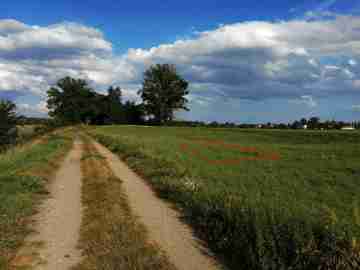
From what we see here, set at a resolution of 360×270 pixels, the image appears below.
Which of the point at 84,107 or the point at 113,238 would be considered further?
the point at 84,107

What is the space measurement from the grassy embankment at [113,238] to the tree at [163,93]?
8595cm

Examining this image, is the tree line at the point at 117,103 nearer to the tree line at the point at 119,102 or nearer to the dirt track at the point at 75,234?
the tree line at the point at 119,102

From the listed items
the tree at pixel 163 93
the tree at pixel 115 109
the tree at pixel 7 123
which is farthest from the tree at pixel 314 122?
the tree at pixel 7 123

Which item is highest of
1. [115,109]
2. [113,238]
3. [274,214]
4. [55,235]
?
[115,109]

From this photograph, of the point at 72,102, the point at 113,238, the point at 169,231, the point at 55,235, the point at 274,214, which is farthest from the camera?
the point at 72,102

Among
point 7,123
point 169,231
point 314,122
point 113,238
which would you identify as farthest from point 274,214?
point 314,122

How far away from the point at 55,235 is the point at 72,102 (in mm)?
103280

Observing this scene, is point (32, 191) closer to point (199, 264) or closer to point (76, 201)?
point (76, 201)

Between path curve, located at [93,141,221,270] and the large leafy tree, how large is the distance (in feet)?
323

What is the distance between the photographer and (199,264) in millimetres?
5273

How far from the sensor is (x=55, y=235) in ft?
21.5

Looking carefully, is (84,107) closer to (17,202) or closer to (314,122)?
(314,122)

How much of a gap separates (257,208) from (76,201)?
17.3 ft

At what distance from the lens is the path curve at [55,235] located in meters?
5.31
